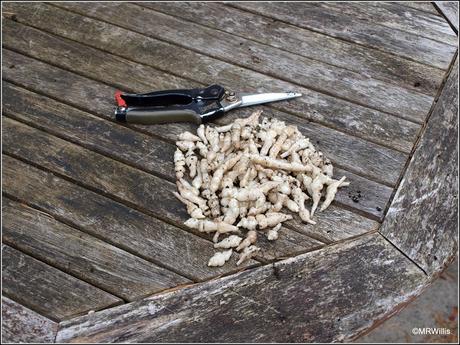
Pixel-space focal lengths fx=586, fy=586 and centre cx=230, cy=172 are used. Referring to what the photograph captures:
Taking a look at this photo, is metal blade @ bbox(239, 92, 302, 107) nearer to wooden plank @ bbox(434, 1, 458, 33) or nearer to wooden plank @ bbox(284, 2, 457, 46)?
wooden plank @ bbox(284, 2, 457, 46)

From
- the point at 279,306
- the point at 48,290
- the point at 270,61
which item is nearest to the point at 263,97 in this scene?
the point at 270,61

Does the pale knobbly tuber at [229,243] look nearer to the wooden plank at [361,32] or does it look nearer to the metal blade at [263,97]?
the metal blade at [263,97]

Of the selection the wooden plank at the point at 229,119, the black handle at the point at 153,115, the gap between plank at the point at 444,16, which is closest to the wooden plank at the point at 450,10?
the gap between plank at the point at 444,16

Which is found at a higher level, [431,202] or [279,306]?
[431,202]

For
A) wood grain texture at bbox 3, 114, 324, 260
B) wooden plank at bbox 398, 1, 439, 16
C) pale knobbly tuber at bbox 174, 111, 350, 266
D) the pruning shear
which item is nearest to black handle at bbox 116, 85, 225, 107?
the pruning shear

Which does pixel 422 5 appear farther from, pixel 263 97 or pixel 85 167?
pixel 85 167

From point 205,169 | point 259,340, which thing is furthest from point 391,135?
point 259,340
